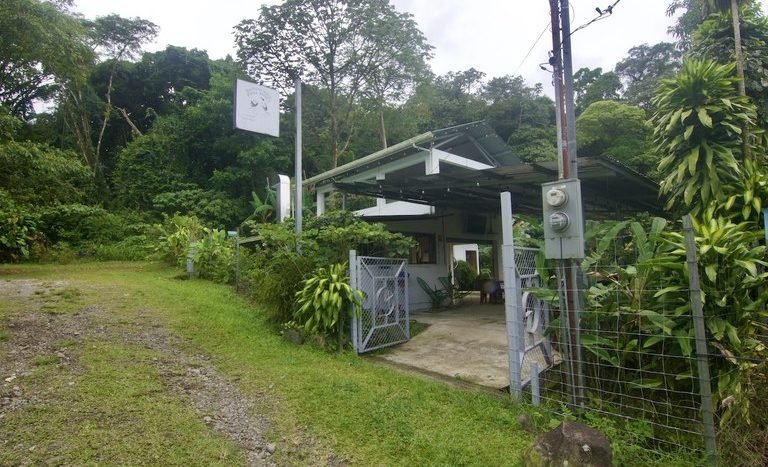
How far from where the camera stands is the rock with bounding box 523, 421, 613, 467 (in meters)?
2.88

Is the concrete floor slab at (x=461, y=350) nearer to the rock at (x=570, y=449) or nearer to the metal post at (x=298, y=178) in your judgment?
the rock at (x=570, y=449)

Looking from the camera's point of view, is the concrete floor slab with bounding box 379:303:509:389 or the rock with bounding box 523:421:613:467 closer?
the rock with bounding box 523:421:613:467

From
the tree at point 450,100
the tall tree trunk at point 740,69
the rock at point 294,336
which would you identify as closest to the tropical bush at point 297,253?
the rock at point 294,336

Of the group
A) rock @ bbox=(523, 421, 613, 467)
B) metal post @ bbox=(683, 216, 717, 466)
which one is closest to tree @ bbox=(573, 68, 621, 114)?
metal post @ bbox=(683, 216, 717, 466)

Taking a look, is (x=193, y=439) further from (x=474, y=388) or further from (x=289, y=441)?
(x=474, y=388)

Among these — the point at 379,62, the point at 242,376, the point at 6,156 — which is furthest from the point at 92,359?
the point at 379,62

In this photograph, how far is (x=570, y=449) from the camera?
293 cm

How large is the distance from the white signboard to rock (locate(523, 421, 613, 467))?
21.3 ft

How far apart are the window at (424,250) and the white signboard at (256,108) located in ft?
14.2

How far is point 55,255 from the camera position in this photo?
14273 mm

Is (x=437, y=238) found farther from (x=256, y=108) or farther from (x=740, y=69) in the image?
Result: (x=740, y=69)

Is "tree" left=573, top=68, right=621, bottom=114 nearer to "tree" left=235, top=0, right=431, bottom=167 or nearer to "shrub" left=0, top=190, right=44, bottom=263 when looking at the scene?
"tree" left=235, top=0, right=431, bottom=167

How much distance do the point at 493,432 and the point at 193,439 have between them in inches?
90.9

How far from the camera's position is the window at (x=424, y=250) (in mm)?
11000
